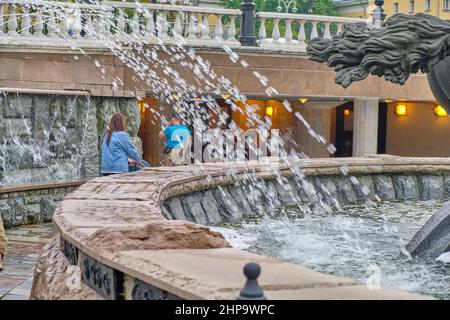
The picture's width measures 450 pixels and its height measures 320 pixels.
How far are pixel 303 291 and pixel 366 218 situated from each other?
6796mm

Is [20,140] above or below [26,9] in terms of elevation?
below

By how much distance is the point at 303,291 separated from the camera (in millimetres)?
3666

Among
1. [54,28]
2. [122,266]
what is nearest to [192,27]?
[54,28]

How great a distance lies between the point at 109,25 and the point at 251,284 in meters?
17.7

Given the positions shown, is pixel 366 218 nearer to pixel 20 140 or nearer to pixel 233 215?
pixel 233 215

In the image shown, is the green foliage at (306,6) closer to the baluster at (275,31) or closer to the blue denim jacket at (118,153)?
the baluster at (275,31)

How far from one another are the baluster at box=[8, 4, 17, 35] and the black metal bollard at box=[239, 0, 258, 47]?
225 inches

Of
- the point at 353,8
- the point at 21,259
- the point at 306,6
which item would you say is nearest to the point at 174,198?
the point at 21,259

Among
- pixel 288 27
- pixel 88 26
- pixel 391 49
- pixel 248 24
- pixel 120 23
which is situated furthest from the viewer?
pixel 288 27

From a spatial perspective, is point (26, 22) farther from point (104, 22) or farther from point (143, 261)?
point (143, 261)

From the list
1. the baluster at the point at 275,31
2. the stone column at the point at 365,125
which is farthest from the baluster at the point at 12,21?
the stone column at the point at 365,125

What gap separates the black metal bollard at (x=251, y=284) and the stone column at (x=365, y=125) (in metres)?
21.8

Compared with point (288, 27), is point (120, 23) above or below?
below

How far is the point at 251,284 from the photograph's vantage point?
3.11 metres
